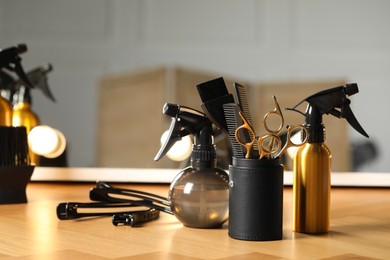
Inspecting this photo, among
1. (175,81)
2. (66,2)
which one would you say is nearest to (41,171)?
(175,81)

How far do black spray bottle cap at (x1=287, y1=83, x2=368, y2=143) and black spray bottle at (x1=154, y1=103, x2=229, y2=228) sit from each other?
0.32 ft

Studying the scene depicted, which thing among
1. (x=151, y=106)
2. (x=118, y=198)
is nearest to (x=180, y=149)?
(x=118, y=198)

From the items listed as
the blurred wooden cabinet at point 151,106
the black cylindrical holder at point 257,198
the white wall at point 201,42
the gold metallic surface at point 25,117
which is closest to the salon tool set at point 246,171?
the black cylindrical holder at point 257,198

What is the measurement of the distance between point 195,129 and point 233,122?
0.22ft

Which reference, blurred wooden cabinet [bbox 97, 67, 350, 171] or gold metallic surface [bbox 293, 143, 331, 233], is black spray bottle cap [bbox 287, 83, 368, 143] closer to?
gold metallic surface [bbox 293, 143, 331, 233]

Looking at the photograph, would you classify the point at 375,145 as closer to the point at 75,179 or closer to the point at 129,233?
the point at 75,179

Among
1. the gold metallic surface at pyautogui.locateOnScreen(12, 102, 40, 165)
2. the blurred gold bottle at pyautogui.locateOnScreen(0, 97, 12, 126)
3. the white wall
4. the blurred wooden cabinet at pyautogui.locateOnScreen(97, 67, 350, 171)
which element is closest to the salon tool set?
the blurred gold bottle at pyautogui.locateOnScreen(0, 97, 12, 126)

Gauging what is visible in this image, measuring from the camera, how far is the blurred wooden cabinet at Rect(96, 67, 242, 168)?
240 cm

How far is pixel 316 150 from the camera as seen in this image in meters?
0.61

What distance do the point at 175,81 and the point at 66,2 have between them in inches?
25.6

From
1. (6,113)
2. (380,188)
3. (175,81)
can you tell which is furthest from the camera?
(175,81)

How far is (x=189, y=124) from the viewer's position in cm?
64

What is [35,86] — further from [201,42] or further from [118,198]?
[201,42]

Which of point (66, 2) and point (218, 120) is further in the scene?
point (66, 2)
